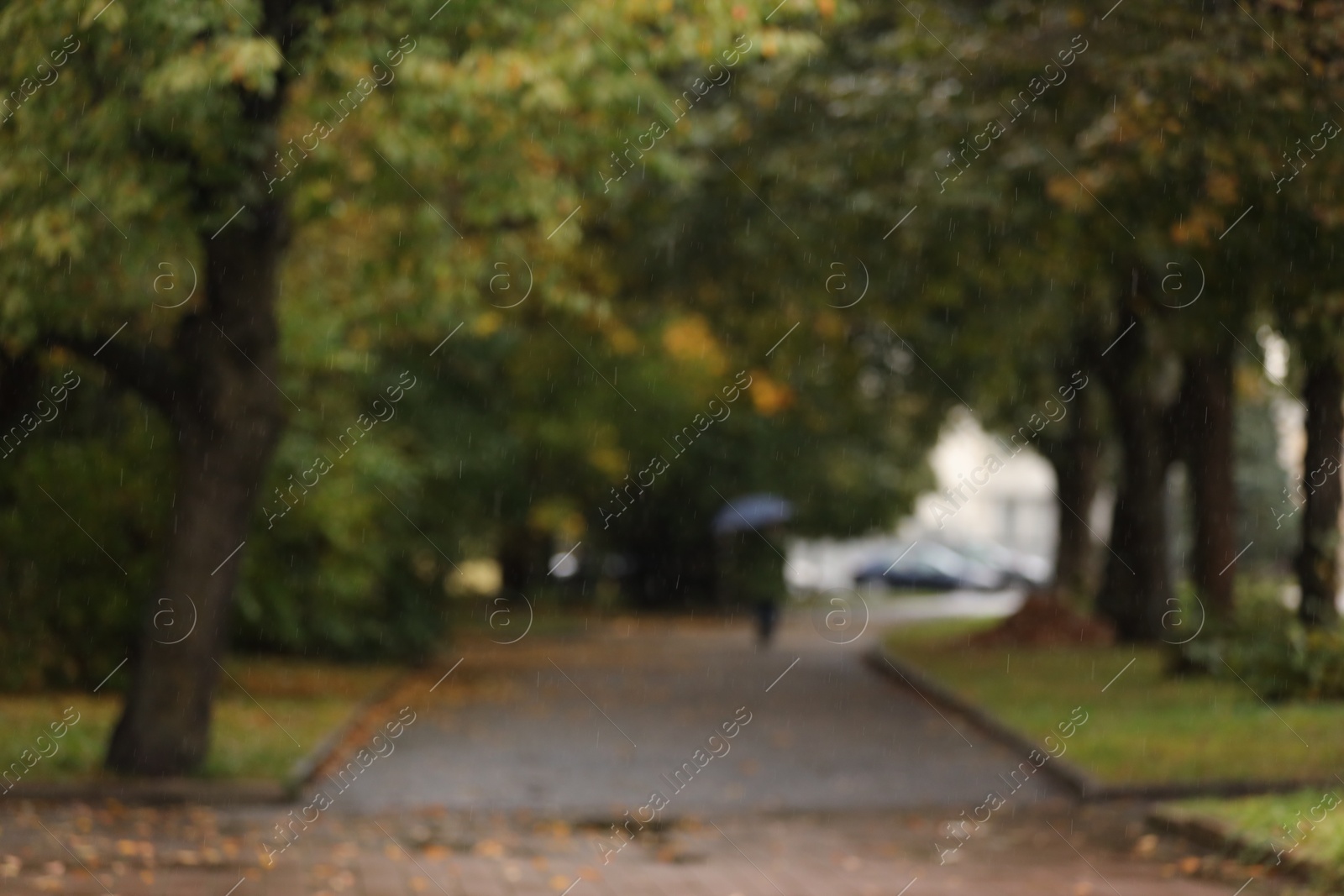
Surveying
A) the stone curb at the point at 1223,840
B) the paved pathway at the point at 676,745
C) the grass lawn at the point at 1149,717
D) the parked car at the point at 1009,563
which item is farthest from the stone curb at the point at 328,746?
the parked car at the point at 1009,563

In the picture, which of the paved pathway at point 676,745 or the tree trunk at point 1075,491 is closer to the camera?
the paved pathway at point 676,745

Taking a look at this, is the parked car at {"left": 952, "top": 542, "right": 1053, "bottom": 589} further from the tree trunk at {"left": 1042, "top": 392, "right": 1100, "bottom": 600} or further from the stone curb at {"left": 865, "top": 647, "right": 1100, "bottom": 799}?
the stone curb at {"left": 865, "top": 647, "right": 1100, "bottom": 799}

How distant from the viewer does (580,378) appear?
27.9m

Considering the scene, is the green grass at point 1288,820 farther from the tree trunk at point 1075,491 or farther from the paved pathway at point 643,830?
the tree trunk at point 1075,491

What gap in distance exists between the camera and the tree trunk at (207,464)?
12.8 metres

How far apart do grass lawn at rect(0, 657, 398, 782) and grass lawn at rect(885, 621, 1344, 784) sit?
6.01 meters

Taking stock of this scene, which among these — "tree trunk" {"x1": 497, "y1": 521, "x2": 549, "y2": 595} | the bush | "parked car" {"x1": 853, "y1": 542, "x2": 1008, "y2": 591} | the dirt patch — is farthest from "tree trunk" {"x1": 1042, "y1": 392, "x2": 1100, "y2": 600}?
"parked car" {"x1": 853, "y1": 542, "x2": 1008, "y2": 591}

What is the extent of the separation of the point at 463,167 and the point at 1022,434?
19.1m

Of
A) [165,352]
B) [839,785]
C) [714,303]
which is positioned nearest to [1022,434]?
[714,303]

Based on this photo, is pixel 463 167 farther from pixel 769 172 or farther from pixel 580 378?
pixel 580 378

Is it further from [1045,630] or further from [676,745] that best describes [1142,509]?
[676,745]

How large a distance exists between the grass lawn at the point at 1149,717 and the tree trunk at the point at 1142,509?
3.63 feet

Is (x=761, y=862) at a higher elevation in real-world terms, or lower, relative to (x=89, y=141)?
lower

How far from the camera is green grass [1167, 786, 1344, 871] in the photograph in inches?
348
